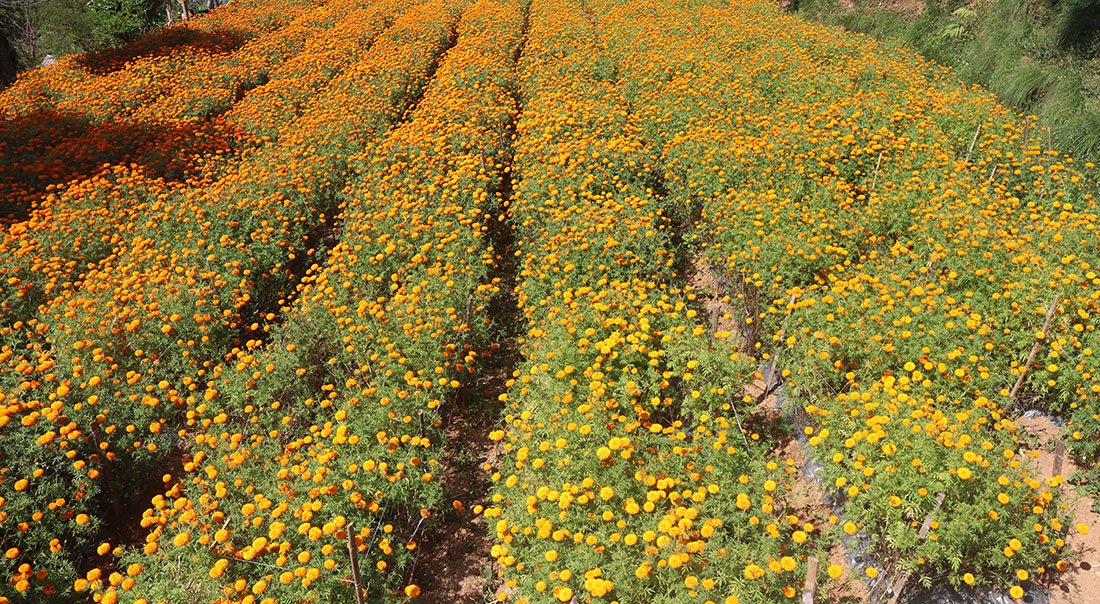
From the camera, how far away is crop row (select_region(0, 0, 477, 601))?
14.7 feet

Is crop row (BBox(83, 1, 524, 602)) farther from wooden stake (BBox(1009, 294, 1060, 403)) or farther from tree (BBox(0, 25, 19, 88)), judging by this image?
tree (BBox(0, 25, 19, 88))

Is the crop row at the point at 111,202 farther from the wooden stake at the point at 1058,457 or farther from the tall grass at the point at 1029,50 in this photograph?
the tall grass at the point at 1029,50

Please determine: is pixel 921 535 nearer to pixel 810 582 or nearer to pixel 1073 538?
pixel 810 582

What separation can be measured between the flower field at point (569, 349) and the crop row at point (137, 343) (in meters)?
0.04

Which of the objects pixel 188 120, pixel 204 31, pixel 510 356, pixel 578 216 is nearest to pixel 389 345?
pixel 510 356

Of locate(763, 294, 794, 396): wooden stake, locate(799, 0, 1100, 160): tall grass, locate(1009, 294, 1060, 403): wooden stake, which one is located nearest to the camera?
locate(1009, 294, 1060, 403): wooden stake

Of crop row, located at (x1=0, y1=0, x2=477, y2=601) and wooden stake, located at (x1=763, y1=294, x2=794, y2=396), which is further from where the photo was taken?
wooden stake, located at (x1=763, y1=294, x2=794, y2=396)

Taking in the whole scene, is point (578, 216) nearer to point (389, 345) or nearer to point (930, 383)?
point (389, 345)

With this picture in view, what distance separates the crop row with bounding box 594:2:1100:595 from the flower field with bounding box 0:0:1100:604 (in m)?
0.04

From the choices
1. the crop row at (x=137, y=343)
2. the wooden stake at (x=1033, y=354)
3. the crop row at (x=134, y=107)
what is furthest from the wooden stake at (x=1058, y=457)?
the crop row at (x=134, y=107)

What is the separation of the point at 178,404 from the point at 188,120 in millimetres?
9671

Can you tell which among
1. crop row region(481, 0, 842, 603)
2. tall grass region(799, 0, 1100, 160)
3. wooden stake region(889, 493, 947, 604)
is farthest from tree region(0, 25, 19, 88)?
tall grass region(799, 0, 1100, 160)

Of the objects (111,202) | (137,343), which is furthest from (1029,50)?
(111,202)

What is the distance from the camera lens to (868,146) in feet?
26.5
